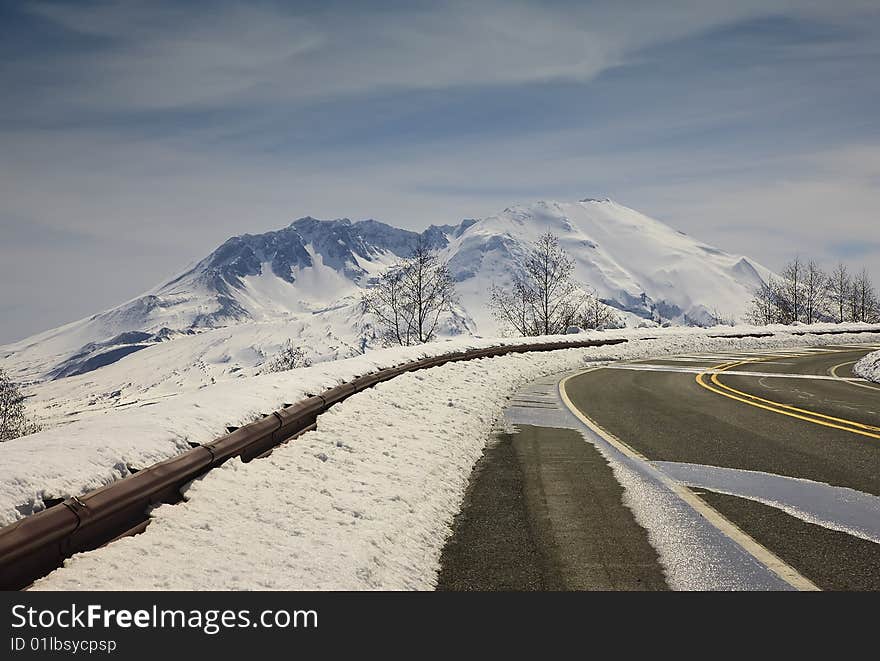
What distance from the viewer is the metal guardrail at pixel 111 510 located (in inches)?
132

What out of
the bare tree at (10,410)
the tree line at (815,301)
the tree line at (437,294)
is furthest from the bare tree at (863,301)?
the bare tree at (10,410)

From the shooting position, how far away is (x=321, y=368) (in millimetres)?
11531

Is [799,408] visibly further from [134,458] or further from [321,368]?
[134,458]

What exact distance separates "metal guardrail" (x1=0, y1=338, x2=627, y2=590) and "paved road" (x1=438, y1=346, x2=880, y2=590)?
2.00 meters

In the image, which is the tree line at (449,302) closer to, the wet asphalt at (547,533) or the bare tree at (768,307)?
the bare tree at (768,307)

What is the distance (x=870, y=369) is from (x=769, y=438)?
548 inches

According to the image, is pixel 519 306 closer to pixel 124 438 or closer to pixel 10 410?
pixel 10 410

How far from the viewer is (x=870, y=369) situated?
20797mm

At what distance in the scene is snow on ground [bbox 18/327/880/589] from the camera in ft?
12.6

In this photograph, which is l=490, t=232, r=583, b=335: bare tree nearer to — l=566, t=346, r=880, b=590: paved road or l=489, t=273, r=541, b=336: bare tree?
l=489, t=273, r=541, b=336: bare tree

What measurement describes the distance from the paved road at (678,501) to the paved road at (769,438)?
0.07 ft

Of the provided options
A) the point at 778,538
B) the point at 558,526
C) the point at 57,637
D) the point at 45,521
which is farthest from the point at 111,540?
the point at 778,538

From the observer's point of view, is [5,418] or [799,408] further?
[5,418]

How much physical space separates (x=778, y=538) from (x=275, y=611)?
3.78m
